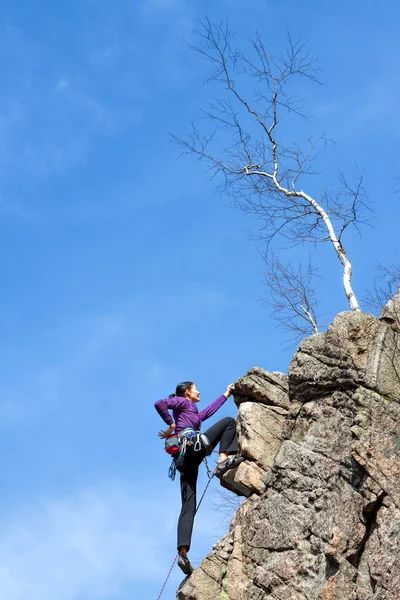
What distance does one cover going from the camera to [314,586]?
15562 mm

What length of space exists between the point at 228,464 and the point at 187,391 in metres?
1.65

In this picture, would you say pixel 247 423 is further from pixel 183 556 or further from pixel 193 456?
pixel 183 556

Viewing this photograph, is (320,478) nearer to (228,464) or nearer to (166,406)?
(228,464)

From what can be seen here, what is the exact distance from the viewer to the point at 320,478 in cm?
1656

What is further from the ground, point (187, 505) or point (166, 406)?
point (166, 406)

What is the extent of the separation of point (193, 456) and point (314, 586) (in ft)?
11.4

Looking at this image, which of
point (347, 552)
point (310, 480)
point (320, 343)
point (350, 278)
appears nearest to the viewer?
point (347, 552)

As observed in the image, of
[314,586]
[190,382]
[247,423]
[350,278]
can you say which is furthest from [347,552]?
[350,278]

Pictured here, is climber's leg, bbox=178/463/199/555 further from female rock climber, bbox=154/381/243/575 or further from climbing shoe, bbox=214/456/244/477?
climbing shoe, bbox=214/456/244/477

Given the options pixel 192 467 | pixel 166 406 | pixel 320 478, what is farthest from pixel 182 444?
pixel 320 478

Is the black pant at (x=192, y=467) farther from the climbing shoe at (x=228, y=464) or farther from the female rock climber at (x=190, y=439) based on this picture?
the climbing shoe at (x=228, y=464)

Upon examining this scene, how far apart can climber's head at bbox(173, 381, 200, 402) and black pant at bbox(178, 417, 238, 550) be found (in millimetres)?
724

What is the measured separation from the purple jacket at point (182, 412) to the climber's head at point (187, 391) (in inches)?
6.6

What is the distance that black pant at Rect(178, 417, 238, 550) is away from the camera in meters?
17.3
